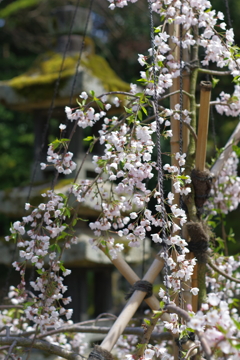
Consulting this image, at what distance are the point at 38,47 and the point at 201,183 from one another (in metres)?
5.05

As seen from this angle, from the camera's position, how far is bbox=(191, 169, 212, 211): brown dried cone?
1.41m

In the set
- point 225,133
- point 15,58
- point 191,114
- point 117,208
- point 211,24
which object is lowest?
point 117,208

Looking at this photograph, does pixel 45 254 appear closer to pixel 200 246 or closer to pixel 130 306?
pixel 130 306

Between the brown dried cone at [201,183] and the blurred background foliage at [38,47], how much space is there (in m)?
3.57

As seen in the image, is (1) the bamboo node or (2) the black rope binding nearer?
(1) the bamboo node

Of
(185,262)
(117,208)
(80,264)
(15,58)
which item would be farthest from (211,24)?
(15,58)

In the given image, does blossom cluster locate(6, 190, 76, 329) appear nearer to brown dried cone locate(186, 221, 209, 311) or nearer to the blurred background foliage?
brown dried cone locate(186, 221, 209, 311)

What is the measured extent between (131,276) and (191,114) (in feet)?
1.87

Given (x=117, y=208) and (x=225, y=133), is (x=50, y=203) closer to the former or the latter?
(x=117, y=208)

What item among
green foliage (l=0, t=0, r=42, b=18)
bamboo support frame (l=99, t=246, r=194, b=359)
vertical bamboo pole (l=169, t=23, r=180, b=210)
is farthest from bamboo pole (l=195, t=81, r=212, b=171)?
green foliage (l=0, t=0, r=42, b=18)

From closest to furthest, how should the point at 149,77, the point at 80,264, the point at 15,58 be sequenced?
the point at 149,77, the point at 80,264, the point at 15,58

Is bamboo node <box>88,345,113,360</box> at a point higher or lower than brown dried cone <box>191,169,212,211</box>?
lower

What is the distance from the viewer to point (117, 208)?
1338 millimetres

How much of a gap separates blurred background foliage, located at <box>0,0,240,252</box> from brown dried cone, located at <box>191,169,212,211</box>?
3.57 metres
